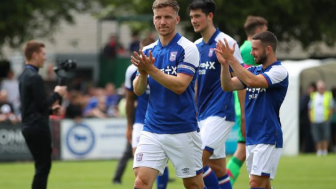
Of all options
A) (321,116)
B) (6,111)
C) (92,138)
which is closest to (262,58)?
(92,138)

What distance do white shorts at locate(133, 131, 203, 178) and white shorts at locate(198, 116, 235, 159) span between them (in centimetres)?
161

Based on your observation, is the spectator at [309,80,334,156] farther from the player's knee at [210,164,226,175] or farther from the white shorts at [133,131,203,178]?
the white shorts at [133,131,203,178]

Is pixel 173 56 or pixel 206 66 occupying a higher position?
pixel 173 56

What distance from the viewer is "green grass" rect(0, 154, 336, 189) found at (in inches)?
623

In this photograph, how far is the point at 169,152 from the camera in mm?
9133

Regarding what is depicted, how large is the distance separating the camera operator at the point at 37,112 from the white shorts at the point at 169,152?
106 inches

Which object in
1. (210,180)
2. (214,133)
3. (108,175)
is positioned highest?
(214,133)

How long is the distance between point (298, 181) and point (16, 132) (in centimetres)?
937

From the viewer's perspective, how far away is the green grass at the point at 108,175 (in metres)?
15.8

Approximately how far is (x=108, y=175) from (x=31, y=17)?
476 inches

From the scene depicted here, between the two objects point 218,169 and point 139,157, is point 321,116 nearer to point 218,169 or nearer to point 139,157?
point 218,169

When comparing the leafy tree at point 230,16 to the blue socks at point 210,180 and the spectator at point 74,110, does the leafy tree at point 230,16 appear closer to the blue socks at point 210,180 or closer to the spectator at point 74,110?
the spectator at point 74,110

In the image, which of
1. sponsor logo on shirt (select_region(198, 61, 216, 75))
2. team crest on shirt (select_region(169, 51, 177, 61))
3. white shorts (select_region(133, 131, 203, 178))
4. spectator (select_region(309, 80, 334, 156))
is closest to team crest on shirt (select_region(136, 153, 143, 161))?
white shorts (select_region(133, 131, 203, 178))

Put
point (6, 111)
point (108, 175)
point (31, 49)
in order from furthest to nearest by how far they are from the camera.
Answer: point (6, 111) → point (108, 175) → point (31, 49)
